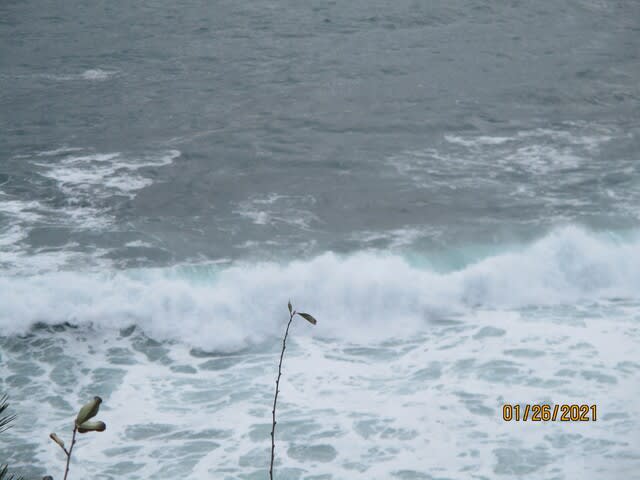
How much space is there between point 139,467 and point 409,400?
2.57 metres

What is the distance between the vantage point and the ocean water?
761 cm

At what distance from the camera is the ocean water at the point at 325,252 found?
299 inches

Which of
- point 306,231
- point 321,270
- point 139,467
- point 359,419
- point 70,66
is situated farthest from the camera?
point 70,66

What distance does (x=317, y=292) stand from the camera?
33.2ft

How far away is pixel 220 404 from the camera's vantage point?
26.7ft

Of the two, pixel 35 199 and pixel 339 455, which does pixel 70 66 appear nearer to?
pixel 35 199

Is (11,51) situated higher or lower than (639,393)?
higher

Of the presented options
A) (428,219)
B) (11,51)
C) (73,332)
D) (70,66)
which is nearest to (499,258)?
(428,219)
